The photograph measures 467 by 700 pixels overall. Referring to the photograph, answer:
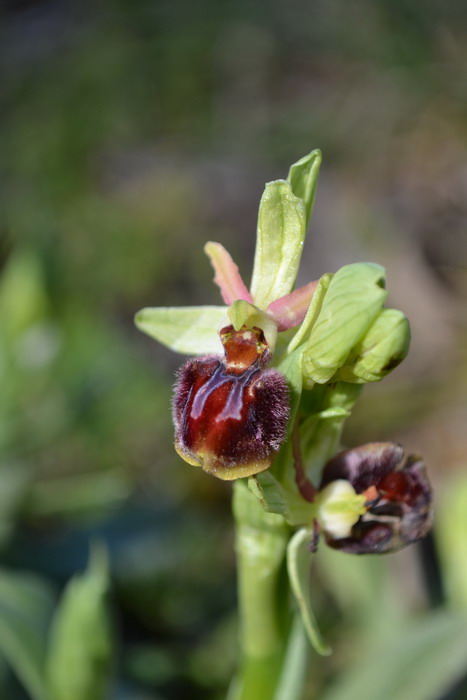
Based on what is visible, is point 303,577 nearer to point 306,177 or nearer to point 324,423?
point 324,423

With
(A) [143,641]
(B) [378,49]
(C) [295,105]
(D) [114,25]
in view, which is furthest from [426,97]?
(A) [143,641]

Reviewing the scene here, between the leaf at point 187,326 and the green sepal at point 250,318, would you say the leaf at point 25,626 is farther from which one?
the green sepal at point 250,318

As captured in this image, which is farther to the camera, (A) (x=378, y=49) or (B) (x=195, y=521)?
(A) (x=378, y=49)

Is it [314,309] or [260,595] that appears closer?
[314,309]

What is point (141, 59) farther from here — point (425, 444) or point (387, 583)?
point (387, 583)

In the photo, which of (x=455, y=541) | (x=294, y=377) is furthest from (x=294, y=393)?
(x=455, y=541)

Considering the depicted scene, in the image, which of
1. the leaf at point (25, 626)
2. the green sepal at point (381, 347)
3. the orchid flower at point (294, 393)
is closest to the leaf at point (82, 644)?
the leaf at point (25, 626)

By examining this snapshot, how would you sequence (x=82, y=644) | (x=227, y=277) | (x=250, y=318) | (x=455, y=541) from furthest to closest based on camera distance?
(x=455, y=541) < (x=82, y=644) < (x=227, y=277) < (x=250, y=318)
